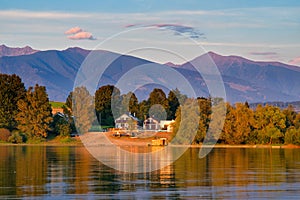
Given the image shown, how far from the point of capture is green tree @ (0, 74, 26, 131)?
411 ft

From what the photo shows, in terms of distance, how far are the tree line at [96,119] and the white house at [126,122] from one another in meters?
4.82

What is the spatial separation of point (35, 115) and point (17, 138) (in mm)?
5391

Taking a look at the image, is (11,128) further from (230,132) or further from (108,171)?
(108,171)

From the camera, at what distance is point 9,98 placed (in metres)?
129

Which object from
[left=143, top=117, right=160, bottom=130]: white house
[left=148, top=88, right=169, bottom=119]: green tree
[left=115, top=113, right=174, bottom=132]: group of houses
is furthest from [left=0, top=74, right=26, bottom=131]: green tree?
[left=148, top=88, right=169, bottom=119]: green tree

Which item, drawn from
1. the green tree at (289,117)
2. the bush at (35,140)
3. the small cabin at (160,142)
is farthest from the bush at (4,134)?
the green tree at (289,117)

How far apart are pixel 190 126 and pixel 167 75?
6241cm

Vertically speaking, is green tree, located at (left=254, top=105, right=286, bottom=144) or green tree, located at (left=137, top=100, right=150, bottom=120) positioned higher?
green tree, located at (left=137, top=100, right=150, bottom=120)

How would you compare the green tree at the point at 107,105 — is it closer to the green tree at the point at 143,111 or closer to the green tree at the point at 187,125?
the green tree at the point at 143,111

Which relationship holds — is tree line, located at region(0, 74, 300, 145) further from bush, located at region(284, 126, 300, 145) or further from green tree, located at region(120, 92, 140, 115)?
green tree, located at region(120, 92, 140, 115)

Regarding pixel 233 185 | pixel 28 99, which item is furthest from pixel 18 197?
pixel 28 99

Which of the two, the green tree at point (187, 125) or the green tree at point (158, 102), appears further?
the green tree at point (158, 102)

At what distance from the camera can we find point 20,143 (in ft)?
393

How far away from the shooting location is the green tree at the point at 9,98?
125375 mm
